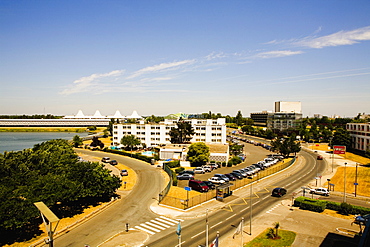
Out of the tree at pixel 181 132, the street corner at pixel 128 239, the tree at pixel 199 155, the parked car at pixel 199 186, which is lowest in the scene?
the street corner at pixel 128 239

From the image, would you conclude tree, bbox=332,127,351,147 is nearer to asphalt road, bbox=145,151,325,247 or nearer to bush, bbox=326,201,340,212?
asphalt road, bbox=145,151,325,247

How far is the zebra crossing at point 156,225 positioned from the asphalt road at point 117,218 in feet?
3.42

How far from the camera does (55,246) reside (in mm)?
23953

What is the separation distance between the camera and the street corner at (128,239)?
24.1 metres

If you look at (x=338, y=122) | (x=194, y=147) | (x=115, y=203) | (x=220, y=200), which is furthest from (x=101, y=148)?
(x=338, y=122)

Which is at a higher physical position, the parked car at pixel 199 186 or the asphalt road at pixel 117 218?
the parked car at pixel 199 186

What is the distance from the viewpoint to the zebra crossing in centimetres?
2720

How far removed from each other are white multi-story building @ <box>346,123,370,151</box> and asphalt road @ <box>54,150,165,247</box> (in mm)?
68590

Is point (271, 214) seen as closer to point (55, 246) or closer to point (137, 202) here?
point (137, 202)

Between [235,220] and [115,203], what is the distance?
16.5 metres

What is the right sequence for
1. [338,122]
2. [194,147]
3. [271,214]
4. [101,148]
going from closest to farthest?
1. [271,214]
2. [194,147]
3. [101,148]
4. [338,122]

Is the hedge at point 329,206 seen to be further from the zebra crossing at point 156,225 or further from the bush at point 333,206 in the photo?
the zebra crossing at point 156,225

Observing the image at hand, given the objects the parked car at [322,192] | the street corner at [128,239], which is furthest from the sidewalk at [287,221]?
the parked car at [322,192]

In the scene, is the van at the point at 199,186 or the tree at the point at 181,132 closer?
the van at the point at 199,186
